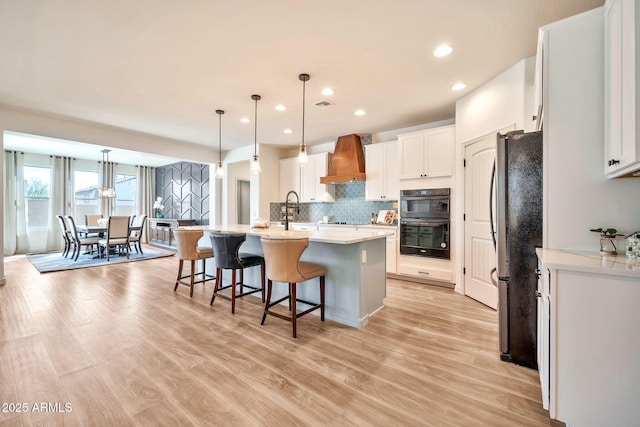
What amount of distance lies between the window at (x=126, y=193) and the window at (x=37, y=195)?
164cm

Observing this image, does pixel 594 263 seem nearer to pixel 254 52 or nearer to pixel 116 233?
pixel 254 52

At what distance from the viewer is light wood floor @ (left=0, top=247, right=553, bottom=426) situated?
5.05 feet

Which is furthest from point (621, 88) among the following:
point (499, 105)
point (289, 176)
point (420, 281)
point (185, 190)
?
point (185, 190)

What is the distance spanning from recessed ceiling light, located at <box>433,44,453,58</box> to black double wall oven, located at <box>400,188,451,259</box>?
1952 mm

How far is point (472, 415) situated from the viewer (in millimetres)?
1523

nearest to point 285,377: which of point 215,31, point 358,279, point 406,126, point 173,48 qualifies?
point 358,279

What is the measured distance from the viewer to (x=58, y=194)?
7562 millimetres

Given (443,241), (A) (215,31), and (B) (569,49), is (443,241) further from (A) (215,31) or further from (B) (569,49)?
(A) (215,31)

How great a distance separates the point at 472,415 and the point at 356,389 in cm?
66

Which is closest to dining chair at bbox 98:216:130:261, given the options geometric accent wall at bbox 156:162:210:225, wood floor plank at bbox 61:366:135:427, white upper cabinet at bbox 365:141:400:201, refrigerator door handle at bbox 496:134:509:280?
geometric accent wall at bbox 156:162:210:225

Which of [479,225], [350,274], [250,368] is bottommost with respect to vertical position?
[250,368]

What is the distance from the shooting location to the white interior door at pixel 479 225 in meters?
3.23

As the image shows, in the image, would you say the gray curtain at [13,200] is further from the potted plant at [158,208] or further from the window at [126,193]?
Answer: the potted plant at [158,208]

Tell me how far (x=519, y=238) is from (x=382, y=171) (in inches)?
121
